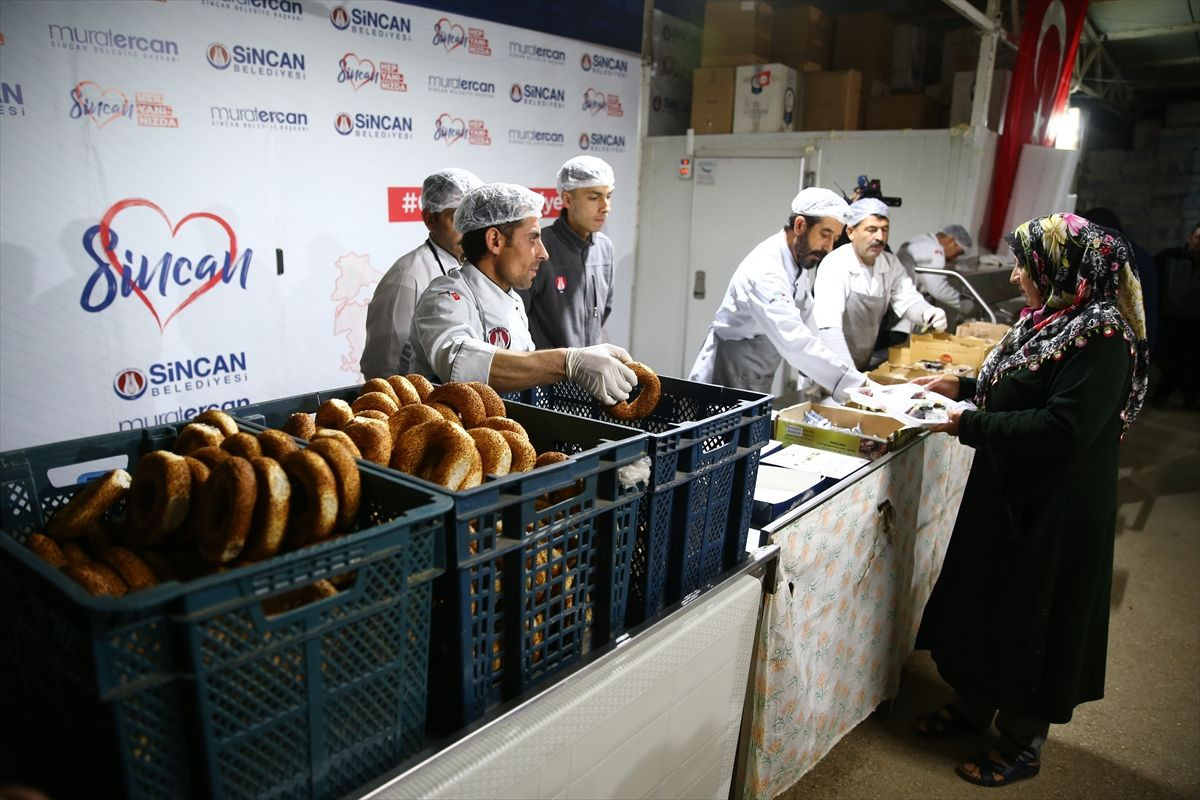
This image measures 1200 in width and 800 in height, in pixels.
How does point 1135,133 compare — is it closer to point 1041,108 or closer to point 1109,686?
point 1041,108

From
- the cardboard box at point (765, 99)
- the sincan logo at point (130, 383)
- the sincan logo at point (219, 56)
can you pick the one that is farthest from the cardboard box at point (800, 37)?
the sincan logo at point (130, 383)

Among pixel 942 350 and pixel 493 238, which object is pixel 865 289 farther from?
pixel 493 238

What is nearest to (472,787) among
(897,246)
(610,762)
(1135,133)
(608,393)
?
(610,762)

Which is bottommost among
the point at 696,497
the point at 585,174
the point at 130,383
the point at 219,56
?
the point at 130,383

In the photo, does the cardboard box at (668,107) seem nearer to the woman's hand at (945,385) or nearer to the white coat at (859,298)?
the white coat at (859,298)

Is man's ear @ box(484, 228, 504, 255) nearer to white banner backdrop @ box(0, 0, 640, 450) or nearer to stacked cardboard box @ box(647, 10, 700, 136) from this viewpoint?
white banner backdrop @ box(0, 0, 640, 450)

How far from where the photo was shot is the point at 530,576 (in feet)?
4.53

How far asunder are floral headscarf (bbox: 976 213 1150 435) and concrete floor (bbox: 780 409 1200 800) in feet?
4.28

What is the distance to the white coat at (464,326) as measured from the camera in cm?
215

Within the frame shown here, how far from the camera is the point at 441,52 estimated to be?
16.3 ft

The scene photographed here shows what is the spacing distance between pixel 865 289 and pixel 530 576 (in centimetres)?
369

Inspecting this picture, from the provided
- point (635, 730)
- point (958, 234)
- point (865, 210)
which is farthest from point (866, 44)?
point (635, 730)

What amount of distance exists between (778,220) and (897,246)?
3.10 ft

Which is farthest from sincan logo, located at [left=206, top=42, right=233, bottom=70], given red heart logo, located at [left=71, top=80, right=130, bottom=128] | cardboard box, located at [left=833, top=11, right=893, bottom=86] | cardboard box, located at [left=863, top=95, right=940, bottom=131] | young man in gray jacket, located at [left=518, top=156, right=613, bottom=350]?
cardboard box, located at [left=833, top=11, right=893, bottom=86]
